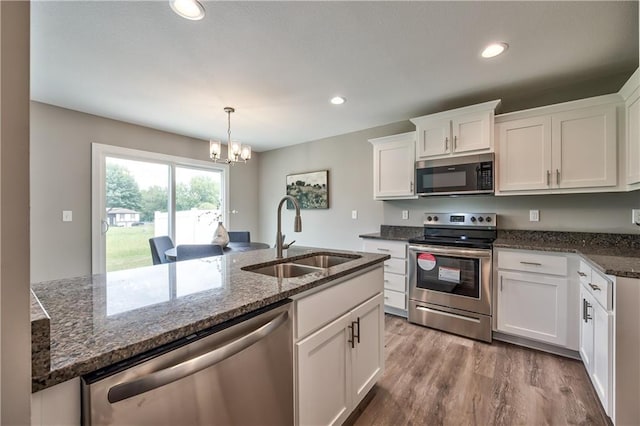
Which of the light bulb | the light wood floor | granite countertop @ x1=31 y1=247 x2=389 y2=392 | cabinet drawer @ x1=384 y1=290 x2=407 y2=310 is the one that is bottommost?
the light wood floor

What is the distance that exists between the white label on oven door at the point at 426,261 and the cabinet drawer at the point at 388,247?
0.61ft

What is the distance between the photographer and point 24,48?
1.45ft

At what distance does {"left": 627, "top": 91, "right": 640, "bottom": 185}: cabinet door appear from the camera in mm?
1880

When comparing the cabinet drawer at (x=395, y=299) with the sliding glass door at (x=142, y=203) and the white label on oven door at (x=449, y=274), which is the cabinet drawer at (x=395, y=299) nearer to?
the white label on oven door at (x=449, y=274)

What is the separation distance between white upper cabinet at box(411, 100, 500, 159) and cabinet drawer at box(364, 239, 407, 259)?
38.4 inches

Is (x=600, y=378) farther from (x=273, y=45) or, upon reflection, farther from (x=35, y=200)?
(x=35, y=200)

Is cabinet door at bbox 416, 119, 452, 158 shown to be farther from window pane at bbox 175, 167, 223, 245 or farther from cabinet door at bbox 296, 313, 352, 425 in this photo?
window pane at bbox 175, 167, 223, 245

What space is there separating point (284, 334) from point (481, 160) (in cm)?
247

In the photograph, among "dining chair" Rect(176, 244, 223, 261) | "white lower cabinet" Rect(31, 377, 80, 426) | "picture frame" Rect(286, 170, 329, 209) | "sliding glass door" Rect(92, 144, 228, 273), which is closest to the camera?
"white lower cabinet" Rect(31, 377, 80, 426)

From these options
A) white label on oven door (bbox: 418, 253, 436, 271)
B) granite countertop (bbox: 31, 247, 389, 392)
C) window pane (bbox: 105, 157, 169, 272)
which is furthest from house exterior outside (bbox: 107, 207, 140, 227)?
white label on oven door (bbox: 418, 253, 436, 271)

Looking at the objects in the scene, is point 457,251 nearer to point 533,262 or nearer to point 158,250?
point 533,262

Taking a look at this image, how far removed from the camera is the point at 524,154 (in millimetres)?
2484

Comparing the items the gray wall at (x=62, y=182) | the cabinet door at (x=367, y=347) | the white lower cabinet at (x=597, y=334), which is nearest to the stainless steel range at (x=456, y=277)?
the white lower cabinet at (x=597, y=334)

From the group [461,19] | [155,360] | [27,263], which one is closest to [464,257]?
[461,19]
